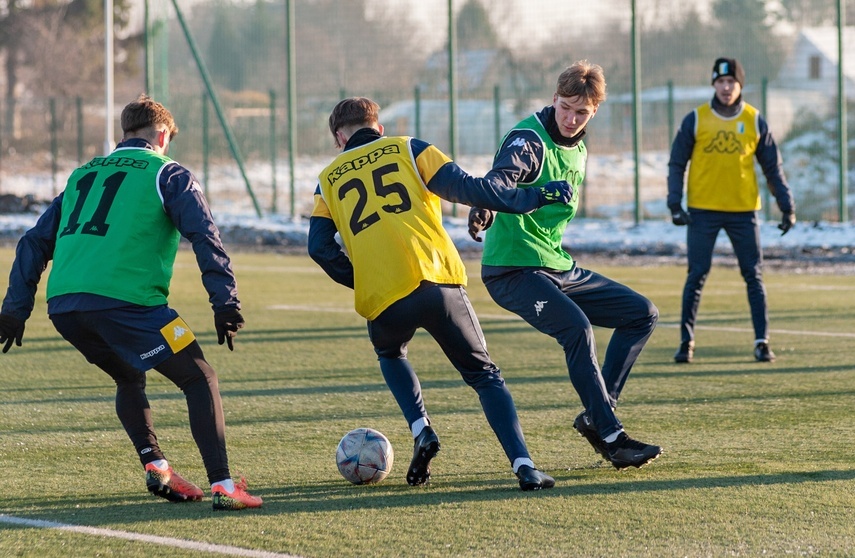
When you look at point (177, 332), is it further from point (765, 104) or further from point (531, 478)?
point (765, 104)

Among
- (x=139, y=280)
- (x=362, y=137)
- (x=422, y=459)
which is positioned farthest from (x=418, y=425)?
(x=139, y=280)

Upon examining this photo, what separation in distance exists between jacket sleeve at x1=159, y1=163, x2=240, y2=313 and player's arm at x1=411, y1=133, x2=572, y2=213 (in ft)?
3.02

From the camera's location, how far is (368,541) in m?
4.79

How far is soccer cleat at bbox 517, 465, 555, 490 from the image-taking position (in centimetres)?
551

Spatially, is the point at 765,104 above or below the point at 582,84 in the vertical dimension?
above

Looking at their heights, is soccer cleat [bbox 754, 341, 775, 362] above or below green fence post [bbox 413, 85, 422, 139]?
below

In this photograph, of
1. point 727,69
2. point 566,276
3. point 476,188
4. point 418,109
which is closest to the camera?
point 476,188

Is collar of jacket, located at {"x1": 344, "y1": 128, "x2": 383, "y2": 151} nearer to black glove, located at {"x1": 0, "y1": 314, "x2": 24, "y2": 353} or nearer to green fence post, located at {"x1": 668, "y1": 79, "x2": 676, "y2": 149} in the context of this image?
black glove, located at {"x1": 0, "y1": 314, "x2": 24, "y2": 353}

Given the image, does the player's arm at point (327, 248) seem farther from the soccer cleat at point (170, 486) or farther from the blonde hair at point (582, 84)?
the blonde hair at point (582, 84)

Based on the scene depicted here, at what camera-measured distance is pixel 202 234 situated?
522cm

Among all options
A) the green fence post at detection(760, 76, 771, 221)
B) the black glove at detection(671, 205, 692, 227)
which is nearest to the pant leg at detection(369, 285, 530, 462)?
A: the black glove at detection(671, 205, 692, 227)

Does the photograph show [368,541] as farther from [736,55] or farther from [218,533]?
[736,55]

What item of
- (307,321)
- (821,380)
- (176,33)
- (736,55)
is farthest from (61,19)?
(821,380)

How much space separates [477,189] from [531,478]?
1.22m
